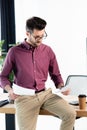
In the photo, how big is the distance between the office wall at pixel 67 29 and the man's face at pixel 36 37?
1721 millimetres

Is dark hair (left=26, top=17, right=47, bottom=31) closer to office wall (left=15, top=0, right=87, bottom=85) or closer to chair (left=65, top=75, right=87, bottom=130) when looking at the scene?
chair (left=65, top=75, right=87, bottom=130)

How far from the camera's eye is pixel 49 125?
149 inches

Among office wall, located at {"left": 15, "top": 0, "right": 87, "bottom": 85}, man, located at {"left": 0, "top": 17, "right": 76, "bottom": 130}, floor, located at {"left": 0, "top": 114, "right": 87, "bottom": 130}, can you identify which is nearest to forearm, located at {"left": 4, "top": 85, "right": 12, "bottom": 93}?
man, located at {"left": 0, "top": 17, "right": 76, "bottom": 130}

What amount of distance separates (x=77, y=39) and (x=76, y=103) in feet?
5.85

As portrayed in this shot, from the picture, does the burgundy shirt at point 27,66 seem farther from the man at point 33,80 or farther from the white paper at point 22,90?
the white paper at point 22,90

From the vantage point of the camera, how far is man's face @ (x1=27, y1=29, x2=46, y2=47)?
2.18 m

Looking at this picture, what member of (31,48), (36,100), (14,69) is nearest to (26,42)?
(31,48)

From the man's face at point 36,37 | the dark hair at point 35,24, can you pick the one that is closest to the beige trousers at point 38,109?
the man's face at point 36,37

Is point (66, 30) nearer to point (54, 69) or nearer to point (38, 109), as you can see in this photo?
point (54, 69)

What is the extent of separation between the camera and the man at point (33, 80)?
6.83ft

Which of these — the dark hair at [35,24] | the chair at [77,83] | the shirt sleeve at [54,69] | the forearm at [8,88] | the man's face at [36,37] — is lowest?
the chair at [77,83]

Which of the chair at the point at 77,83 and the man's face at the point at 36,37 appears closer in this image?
the man's face at the point at 36,37

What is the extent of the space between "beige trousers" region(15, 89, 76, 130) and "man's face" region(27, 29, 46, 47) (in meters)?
0.39

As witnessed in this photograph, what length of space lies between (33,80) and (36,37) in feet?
1.10
